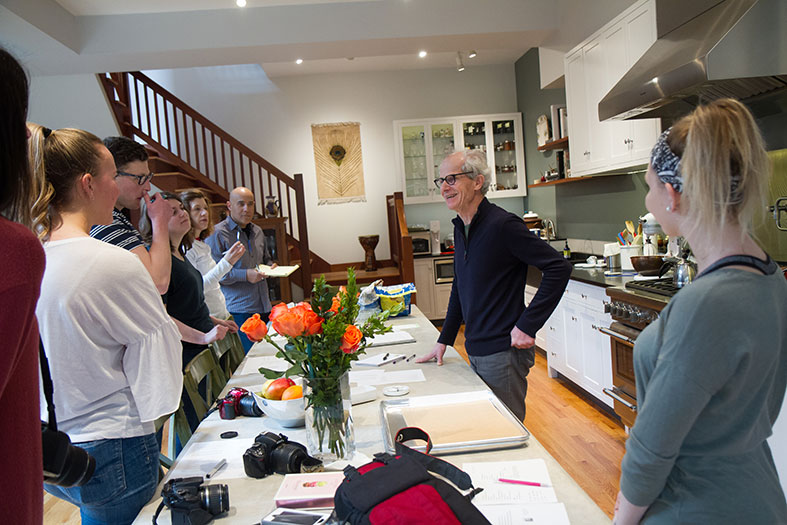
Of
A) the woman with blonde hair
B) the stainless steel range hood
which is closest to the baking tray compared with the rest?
the woman with blonde hair

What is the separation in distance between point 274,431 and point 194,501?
0.51m

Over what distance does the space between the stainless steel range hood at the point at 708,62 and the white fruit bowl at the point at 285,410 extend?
2270 millimetres

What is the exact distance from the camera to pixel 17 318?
25.4 inches

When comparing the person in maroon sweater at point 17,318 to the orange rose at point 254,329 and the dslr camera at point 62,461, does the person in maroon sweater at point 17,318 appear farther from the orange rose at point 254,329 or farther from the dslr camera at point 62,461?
the orange rose at point 254,329

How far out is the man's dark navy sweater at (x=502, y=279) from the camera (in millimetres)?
2150

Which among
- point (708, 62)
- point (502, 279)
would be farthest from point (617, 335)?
point (708, 62)

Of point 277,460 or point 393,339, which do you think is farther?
point 393,339

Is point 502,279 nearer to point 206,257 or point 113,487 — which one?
point 113,487

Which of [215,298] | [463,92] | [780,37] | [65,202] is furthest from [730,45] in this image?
[463,92]

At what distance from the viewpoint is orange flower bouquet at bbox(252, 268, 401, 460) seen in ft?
4.39

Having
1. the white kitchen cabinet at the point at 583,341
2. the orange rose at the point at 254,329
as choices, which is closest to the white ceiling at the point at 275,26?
the white kitchen cabinet at the point at 583,341

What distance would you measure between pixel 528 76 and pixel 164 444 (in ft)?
18.9

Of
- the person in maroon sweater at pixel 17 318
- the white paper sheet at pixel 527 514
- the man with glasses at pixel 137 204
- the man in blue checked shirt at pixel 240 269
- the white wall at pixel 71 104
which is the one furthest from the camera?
the white wall at pixel 71 104

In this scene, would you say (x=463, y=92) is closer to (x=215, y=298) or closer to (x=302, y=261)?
(x=302, y=261)
